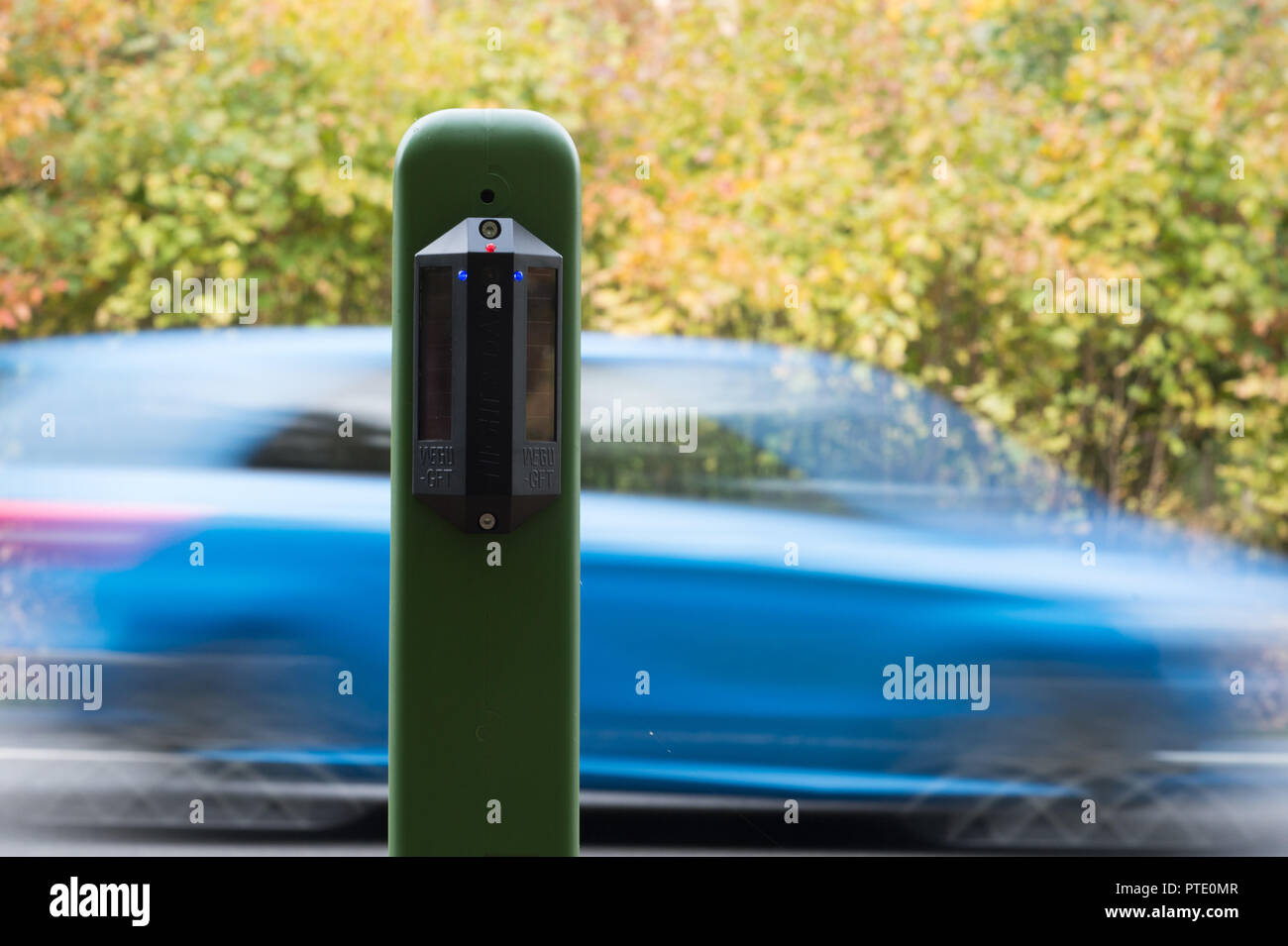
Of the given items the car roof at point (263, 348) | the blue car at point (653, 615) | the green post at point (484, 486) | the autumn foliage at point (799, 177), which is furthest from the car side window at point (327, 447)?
the autumn foliage at point (799, 177)

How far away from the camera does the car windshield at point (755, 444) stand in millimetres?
3582

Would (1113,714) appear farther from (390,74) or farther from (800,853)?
(390,74)

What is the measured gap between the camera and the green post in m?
2.34

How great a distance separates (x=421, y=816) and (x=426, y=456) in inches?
26.5

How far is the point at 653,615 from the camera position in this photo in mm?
3344

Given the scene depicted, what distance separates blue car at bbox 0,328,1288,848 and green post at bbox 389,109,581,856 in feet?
2.77

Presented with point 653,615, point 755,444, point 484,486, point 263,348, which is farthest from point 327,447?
point 484,486

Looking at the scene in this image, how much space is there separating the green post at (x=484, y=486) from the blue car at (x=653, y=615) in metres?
0.84

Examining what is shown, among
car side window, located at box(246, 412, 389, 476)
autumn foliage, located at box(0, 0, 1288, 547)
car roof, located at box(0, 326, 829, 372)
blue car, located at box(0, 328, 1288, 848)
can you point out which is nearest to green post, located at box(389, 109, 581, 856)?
blue car, located at box(0, 328, 1288, 848)

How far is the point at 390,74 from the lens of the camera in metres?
4.72

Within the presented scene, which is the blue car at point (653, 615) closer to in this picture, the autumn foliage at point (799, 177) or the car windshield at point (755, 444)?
the car windshield at point (755, 444)

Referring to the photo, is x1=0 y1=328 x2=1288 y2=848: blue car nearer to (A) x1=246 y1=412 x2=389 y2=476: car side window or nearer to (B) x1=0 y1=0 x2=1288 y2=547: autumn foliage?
(A) x1=246 y1=412 x2=389 y2=476: car side window

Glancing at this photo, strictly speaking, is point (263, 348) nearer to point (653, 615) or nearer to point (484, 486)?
point (653, 615)

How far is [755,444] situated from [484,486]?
143 centimetres
